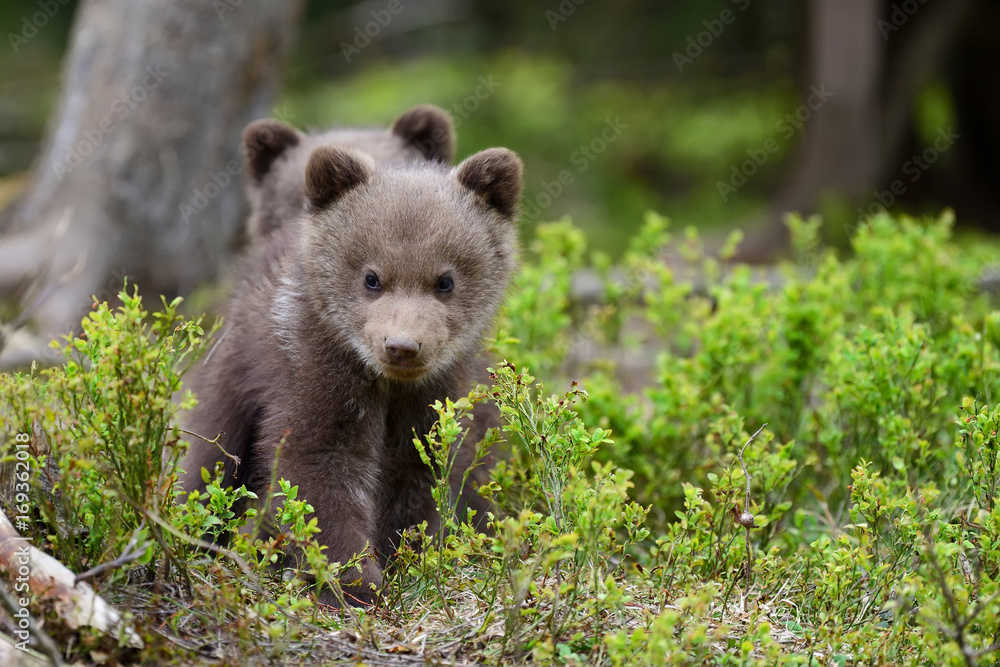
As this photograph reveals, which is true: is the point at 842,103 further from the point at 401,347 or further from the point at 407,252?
the point at 401,347

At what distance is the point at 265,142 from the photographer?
267 inches

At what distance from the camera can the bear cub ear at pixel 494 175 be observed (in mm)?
4977

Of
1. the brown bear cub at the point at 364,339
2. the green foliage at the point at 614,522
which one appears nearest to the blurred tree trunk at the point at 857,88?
the green foliage at the point at 614,522

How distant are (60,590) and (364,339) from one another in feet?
5.54

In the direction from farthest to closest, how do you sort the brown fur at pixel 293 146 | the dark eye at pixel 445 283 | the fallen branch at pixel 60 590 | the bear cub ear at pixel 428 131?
the bear cub ear at pixel 428 131
the brown fur at pixel 293 146
the dark eye at pixel 445 283
the fallen branch at pixel 60 590

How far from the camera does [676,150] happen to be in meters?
17.1

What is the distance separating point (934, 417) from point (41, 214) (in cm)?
860

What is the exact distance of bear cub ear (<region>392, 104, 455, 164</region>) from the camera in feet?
21.9

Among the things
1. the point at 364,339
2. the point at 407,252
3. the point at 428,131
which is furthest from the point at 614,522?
the point at 428,131

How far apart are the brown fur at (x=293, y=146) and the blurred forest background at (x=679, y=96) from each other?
7453 millimetres

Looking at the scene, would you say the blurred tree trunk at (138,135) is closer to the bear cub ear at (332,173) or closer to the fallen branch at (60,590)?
the bear cub ear at (332,173)

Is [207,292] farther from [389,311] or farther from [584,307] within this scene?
[389,311]

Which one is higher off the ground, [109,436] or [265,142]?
[265,142]

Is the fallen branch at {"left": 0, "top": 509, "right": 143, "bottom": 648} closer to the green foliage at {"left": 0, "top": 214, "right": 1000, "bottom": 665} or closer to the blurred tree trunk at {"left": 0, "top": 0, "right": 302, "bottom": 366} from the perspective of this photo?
the green foliage at {"left": 0, "top": 214, "right": 1000, "bottom": 665}
